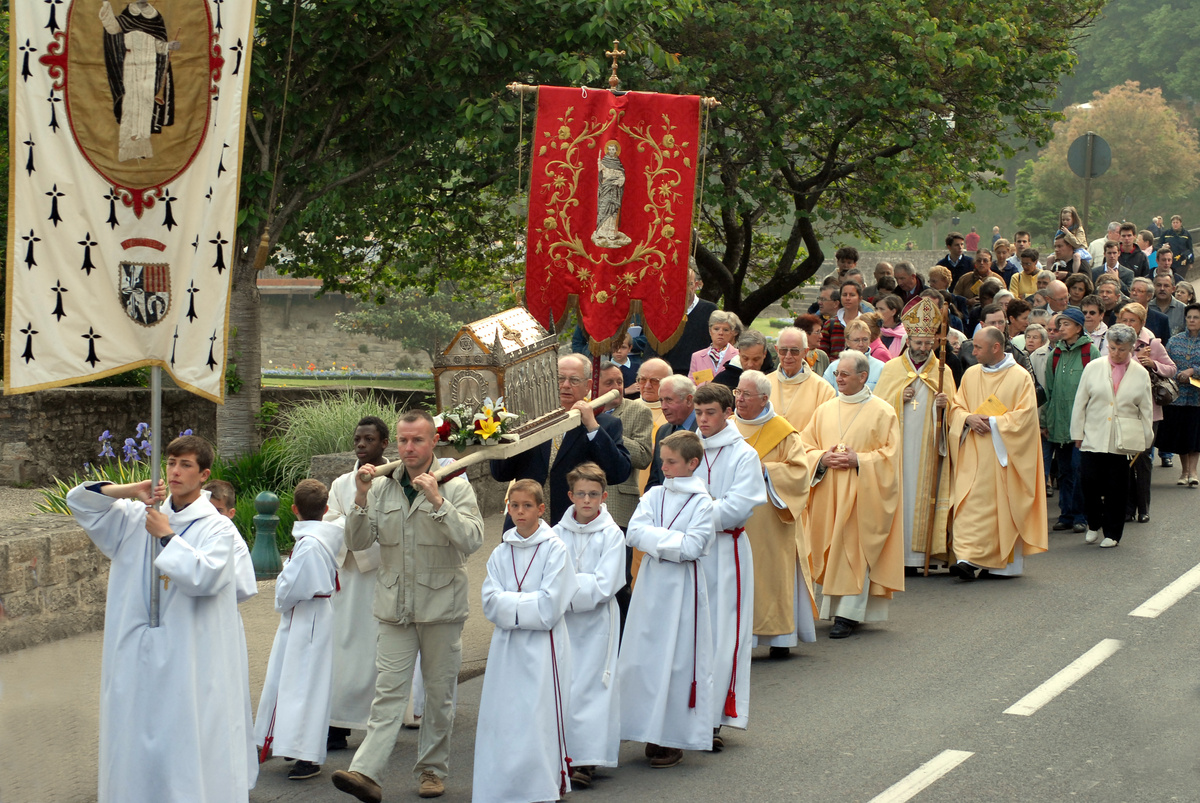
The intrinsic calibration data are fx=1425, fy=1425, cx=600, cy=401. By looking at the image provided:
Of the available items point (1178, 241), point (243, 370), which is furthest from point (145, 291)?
point (1178, 241)

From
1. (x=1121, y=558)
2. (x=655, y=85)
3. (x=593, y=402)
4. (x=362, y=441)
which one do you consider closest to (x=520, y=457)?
(x=593, y=402)

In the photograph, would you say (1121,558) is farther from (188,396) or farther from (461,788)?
(188,396)

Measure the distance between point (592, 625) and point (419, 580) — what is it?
2.89ft

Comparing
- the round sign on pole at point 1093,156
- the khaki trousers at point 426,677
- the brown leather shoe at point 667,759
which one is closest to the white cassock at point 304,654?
the khaki trousers at point 426,677

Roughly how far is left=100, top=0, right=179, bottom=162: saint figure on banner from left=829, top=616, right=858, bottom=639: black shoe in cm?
553

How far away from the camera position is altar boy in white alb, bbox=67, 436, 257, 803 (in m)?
5.65

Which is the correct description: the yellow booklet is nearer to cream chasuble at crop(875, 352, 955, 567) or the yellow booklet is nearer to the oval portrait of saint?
cream chasuble at crop(875, 352, 955, 567)

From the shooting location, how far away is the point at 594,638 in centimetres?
669

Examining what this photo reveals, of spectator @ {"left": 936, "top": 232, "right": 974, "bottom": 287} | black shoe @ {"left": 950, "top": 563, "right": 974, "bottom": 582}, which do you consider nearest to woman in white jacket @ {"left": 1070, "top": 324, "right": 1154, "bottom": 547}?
black shoe @ {"left": 950, "top": 563, "right": 974, "bottom": 582}

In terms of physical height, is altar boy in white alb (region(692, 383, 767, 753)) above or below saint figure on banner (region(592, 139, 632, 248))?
below

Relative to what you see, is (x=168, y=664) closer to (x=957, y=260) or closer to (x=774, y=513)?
(x=774, y=513)

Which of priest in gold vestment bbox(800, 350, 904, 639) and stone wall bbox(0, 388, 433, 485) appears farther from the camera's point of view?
stone wall bbox(0, 388, 433, 485)

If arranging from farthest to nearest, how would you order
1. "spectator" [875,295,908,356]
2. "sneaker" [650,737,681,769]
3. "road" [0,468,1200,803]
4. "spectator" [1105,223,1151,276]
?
1. "spectator" [1105,223,1151,276]
2. "spectator" [875,295,908,356]
3. "sneaker" [650,737,681,769]
4. "road" [0,468,1200,803]

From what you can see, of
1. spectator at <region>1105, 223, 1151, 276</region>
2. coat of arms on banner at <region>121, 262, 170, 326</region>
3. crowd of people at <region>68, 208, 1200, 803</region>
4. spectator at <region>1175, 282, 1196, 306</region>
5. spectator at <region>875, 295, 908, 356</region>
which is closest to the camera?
crowd of people at <region>68, 208, 1200, 803</region>
